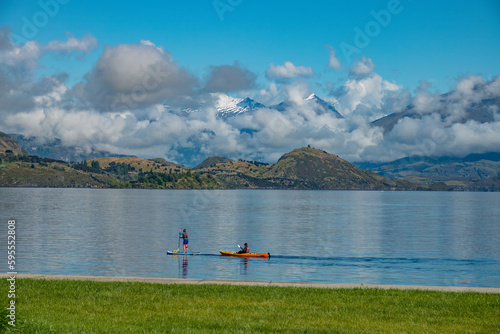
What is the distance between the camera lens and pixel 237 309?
2408cm

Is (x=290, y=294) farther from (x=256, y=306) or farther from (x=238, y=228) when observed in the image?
(x=238, y=228)

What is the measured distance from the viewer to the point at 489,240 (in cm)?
10962

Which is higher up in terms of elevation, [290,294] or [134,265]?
[290,294]

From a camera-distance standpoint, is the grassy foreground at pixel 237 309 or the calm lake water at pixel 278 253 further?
the calm lake water at pixel 278 253

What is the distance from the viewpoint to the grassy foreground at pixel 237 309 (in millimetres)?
20469

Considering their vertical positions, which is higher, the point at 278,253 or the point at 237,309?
the point at 237,309

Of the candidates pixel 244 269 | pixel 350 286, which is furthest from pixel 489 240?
pixel 350 286

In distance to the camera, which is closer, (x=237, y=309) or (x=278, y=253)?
(x=237, y=309)

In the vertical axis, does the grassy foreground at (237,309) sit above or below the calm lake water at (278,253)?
above

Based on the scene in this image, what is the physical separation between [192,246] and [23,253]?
1170 inches

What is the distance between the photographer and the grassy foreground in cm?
2047

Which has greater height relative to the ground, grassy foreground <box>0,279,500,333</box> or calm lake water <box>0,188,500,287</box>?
grassy foreground <box>0,279,500,333</box>

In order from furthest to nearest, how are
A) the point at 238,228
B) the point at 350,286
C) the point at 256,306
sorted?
the point at 238,228 < the point at 350,286 < the point at 256,306

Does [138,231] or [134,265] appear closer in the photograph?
[134,265]
